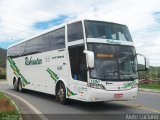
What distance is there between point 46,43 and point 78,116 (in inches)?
294

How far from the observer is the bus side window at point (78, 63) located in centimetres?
1441

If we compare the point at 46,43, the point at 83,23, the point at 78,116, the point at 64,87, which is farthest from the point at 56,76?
the point at 78,116

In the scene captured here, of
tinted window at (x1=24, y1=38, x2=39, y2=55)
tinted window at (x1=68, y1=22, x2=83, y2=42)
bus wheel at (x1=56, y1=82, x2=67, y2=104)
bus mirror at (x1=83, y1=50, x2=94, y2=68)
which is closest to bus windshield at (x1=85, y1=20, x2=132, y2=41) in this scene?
tinted window at (x1=68, y1=22, x2=83, y2=42)

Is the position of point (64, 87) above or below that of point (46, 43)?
below

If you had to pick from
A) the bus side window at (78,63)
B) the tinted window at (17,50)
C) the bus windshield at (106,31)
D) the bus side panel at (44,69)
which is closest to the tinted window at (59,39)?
the bus side panel at (44,69)

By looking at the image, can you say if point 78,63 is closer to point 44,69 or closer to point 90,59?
point 90,59

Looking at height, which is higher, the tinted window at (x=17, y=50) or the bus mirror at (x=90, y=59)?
the tinted window at (x=17, y=50)

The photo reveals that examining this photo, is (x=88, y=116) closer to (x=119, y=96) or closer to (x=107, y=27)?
(x=119, y=96)

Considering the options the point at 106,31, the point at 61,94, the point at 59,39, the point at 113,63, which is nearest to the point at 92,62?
the point at 113,63

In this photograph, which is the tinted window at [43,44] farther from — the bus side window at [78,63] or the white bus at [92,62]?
the bus side window at [78,63]

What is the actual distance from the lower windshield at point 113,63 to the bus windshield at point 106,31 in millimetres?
474

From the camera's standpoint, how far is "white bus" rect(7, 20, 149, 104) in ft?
45.5

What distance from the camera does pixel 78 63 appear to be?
49.0ft

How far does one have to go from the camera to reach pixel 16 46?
26875mm
